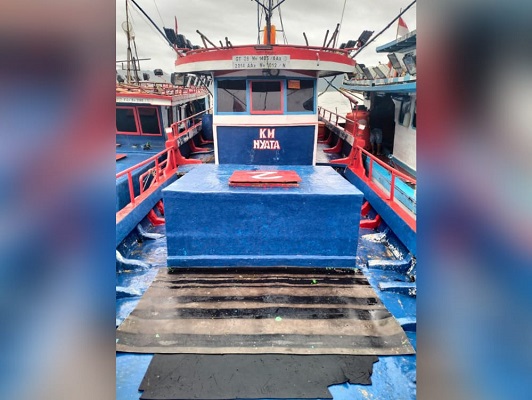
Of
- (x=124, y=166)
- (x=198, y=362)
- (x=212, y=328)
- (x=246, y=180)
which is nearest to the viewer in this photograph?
(x=198, y=362)

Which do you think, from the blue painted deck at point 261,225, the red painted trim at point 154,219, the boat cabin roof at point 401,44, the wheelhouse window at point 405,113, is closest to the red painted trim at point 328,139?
the wheelhouse window at point 405,113

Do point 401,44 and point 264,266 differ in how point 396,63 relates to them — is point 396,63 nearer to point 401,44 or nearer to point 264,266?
point 401,44

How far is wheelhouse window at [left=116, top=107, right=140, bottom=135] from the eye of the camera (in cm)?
1290

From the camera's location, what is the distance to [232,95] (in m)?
7.83

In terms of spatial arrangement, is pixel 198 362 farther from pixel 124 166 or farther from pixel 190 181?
pixel 124 166

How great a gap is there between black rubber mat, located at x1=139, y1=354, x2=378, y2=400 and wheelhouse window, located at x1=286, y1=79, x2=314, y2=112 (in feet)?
18.7

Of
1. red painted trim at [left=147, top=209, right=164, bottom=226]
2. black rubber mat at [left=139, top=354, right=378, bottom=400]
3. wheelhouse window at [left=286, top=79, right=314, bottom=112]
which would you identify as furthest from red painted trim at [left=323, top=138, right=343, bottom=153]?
black rubber mat at [left=139, top=354, right=378, bottom=400]

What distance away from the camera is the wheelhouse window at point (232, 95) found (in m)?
7.78
